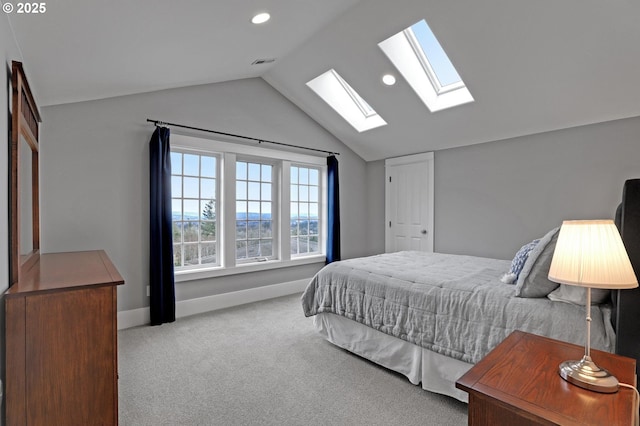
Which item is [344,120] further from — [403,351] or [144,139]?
[403,351]

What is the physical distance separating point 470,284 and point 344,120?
126 inches

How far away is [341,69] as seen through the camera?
3.84 meters

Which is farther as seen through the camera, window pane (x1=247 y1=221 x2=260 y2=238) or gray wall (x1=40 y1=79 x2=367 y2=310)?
window pane (x1=247 y1=221 x2=260 y2=238)

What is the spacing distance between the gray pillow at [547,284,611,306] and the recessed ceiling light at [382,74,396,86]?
2.76 metres

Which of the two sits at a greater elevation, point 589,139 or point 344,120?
point 344,120

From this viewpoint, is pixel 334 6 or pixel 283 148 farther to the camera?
pixel 283 148

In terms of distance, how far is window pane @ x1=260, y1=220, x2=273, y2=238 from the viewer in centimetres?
455

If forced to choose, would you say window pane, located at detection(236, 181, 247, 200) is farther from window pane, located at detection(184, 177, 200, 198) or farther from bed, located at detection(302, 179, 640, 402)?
bed, located at detection(302, 179, 640, 402)

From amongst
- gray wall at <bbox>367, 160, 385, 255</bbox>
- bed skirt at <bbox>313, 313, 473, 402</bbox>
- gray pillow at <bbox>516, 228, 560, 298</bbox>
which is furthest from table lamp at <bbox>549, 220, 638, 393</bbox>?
gray wall at <bbox>367, 160, 385, 255</bbox>

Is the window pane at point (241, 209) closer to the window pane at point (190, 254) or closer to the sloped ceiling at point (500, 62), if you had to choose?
the window pane at point (190, 254)

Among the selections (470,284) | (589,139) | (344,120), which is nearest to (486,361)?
(470,284)

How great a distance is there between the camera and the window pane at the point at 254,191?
4395 mm

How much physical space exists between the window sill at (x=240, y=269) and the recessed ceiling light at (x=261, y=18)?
2.70 meters

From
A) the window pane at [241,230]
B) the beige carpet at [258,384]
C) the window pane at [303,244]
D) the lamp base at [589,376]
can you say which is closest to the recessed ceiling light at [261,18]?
the window pane at [241,230]
